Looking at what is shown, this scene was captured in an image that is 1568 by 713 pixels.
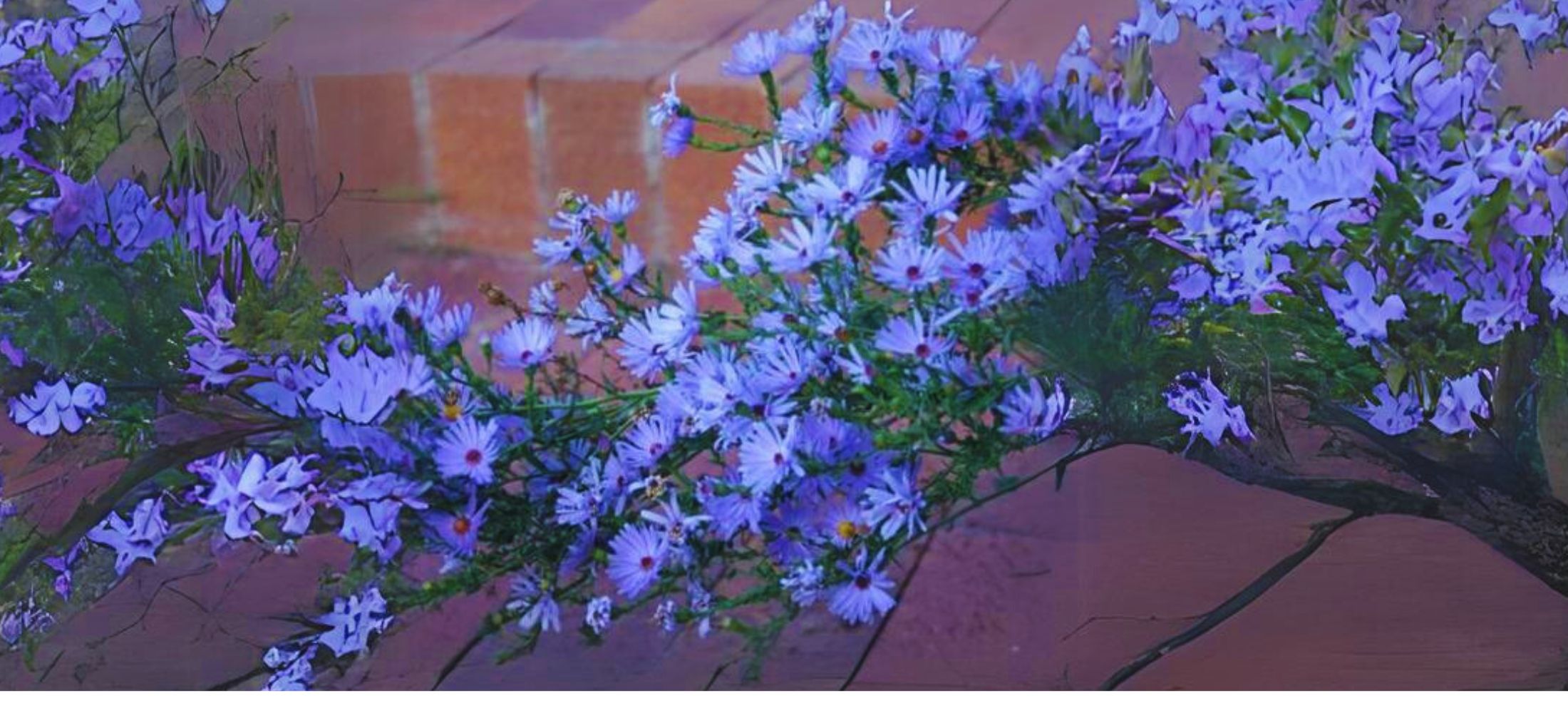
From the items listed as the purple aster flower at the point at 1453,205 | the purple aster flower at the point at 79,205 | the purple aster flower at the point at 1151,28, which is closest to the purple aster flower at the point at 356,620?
the purple aster flower at the point at 79,205

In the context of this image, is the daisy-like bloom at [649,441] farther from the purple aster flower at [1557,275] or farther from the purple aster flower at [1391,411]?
the purple aster flower at [1557,275]

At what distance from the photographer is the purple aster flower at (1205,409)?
1.28 meters

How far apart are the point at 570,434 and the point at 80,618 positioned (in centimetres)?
42

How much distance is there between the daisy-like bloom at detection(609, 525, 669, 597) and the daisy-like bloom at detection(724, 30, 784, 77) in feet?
1.08

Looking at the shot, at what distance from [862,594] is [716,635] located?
114 mm

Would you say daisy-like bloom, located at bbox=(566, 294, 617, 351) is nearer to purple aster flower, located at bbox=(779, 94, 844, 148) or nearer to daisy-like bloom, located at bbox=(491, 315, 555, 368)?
daisy-like bloom, located at bbox=(491, 315, 555, 368)

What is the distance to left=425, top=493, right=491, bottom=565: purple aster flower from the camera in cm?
130

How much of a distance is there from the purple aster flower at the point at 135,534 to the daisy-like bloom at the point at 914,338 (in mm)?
557

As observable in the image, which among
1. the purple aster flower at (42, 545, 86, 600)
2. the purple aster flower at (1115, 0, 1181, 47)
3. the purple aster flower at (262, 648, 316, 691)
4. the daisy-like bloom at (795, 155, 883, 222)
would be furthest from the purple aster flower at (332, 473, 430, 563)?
the purple aster flower at (1115, 0, 1181, 47)

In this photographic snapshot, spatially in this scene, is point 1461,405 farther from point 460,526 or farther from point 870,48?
point 460,526

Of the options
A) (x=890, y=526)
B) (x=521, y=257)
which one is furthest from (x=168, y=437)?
(x=890, y=526)

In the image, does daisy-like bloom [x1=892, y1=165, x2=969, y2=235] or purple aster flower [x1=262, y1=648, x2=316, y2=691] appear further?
purple aster flower [x1=262, y1=648, x2=316, y2=691]

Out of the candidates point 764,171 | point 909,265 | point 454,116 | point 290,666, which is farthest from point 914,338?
point 290,666

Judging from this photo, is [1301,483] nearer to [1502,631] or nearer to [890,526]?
[1502,631]
